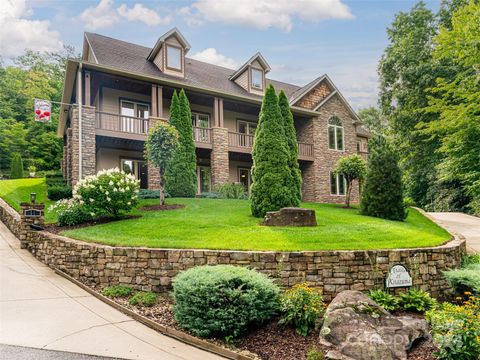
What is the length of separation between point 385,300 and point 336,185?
53.3ft

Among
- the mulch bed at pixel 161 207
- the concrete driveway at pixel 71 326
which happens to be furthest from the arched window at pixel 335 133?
the concrete driveway at pixel 71 326

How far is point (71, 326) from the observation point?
5.44m

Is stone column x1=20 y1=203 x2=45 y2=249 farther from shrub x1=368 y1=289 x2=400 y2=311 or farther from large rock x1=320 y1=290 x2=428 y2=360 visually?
shrub x1=368 y1=289 x2=400 y2=311

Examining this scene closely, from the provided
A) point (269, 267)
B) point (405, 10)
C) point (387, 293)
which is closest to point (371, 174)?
point (387, 293)

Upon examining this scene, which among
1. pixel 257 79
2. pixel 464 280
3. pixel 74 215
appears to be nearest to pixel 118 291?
pixel 74 215

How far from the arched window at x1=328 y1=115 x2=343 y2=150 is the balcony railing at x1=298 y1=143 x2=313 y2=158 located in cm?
160

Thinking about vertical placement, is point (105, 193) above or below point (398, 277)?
above

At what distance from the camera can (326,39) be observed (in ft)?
41.6

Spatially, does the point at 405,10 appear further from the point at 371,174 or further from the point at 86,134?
the point at 86,134

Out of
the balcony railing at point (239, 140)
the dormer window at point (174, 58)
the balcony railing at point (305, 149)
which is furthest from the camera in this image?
the balcony railing at point (305, 149)

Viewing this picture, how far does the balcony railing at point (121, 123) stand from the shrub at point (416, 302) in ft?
42.0

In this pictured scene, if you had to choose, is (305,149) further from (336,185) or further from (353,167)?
(353,167)

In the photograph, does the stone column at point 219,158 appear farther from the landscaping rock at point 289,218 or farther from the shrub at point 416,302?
the shrub at point 416,302

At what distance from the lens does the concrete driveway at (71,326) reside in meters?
4.79
